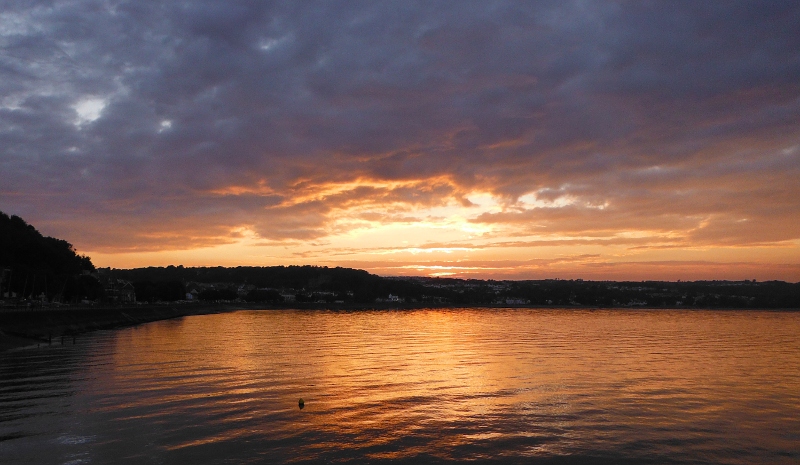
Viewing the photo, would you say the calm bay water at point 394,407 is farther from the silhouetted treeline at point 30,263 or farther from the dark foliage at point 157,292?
the dark foliage at point 157,292

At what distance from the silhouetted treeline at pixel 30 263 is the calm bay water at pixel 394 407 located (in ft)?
159

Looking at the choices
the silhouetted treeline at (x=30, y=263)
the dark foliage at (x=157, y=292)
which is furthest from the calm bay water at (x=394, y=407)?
the dark foliage at (x=157, y=292)

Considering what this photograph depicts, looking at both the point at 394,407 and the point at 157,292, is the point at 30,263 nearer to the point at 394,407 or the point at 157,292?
the point at 394,407

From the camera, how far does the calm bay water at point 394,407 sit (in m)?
21.2

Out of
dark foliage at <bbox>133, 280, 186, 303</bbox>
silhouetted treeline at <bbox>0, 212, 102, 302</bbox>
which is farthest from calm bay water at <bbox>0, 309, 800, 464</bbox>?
dark foliage at <bbox>133, 280, 186, 303</bbox>

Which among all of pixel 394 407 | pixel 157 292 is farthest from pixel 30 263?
pixel 157 292

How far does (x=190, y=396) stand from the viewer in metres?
30.6

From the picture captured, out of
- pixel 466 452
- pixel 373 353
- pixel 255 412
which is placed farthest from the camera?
pixel 373 353

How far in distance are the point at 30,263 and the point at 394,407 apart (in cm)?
9226

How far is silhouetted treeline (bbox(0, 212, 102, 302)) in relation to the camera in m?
91.1

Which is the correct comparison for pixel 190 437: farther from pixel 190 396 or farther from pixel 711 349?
pixel 711 349

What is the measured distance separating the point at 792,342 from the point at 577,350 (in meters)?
35.4

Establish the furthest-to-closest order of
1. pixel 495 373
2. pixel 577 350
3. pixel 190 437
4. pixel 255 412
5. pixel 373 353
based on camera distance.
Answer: pixel 577 350
pixel 373 353
pixel 495 373
pixel 255 412
pixel 190 437

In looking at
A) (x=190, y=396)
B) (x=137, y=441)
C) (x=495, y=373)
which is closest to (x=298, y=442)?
(x=137, y=441)
